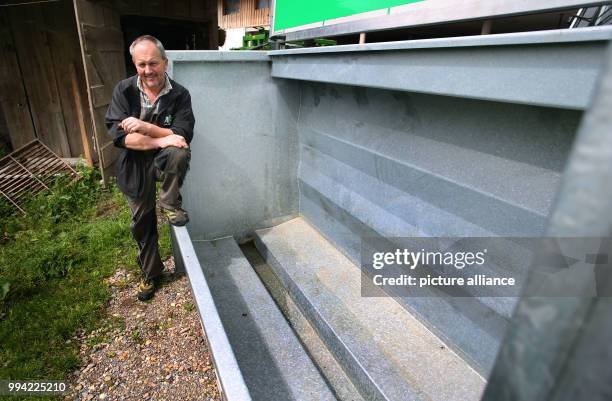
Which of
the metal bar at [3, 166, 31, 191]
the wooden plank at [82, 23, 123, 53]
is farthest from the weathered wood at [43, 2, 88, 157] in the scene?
the metal bar at [3, 166, 31, 191]

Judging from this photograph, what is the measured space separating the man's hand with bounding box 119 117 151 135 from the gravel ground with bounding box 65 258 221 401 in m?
1.49

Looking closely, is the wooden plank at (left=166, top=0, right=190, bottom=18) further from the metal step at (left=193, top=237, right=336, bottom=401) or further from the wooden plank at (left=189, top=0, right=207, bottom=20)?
the metal step at (left=193, top=237, right=336, bottom=401)

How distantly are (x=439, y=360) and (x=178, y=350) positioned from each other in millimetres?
1830

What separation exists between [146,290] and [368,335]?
1.96m

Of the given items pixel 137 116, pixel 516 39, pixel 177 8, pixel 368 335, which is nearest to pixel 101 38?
pixel 177 8

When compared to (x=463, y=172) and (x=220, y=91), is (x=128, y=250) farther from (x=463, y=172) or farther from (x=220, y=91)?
(x=463, y=172)

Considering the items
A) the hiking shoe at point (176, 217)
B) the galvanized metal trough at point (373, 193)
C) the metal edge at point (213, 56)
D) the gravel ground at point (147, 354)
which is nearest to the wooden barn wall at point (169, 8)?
the metal edge at point (213, 56)

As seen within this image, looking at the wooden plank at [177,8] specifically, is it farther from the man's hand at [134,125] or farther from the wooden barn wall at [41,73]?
the man's hand at [134,125]

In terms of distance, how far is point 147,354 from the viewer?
2.59m

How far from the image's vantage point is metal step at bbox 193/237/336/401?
222cm

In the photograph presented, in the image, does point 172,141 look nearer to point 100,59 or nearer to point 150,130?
point 150,130

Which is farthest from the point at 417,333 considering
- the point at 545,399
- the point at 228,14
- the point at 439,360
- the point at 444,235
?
the point at 228,14

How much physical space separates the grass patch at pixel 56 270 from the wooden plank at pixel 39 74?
1810 millimetres

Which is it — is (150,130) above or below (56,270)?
above
